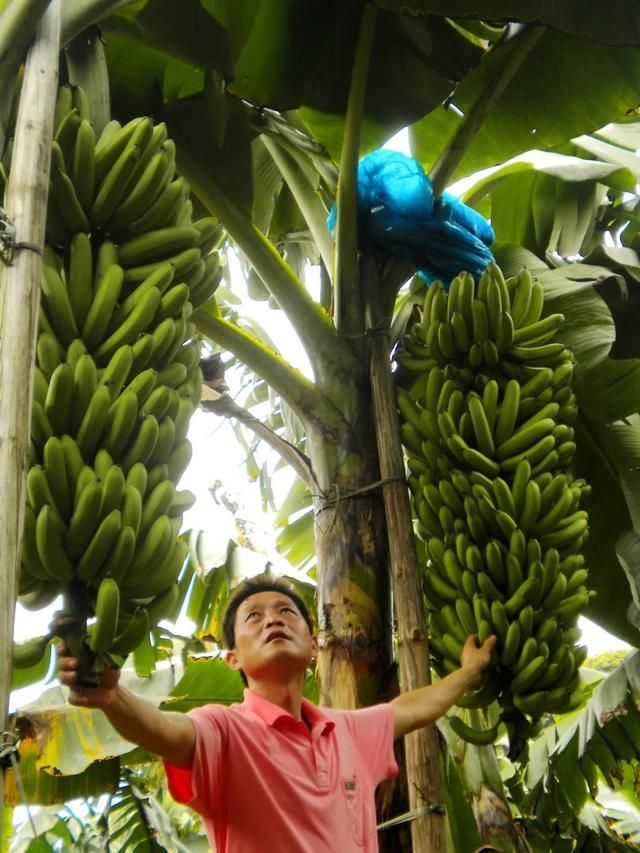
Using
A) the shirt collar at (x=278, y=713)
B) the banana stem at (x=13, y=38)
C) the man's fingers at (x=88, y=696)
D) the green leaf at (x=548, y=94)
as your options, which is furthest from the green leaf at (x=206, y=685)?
the banana stem at (x=13, y=38)

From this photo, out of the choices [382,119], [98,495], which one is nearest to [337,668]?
[98,495]

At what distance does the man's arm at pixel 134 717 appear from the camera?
1.03 metres

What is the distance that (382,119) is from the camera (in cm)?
230

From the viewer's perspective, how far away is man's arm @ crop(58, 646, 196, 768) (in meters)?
1.03

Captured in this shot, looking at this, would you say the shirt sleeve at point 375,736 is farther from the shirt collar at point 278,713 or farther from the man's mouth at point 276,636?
the man's mouth at point 276,636

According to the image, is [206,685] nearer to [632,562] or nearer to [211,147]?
[632,562]

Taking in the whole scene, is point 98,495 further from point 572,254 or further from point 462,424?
point 572,254

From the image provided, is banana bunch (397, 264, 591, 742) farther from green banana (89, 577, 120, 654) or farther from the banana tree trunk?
green banana (89, 577, 120, 654)

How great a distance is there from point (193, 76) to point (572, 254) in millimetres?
1182

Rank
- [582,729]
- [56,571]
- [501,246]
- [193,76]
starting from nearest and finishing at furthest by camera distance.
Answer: [56,571]
[193,76]
[501,246]
[582,729]

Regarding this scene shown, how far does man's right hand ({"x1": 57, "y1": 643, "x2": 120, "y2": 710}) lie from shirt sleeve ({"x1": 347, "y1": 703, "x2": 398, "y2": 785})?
580 millimetres

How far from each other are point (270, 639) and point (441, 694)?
1.00 feet

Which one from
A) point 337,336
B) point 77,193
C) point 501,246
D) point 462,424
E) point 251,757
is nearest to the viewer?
point 77,193

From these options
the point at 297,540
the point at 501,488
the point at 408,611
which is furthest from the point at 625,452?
the point at 297,540
